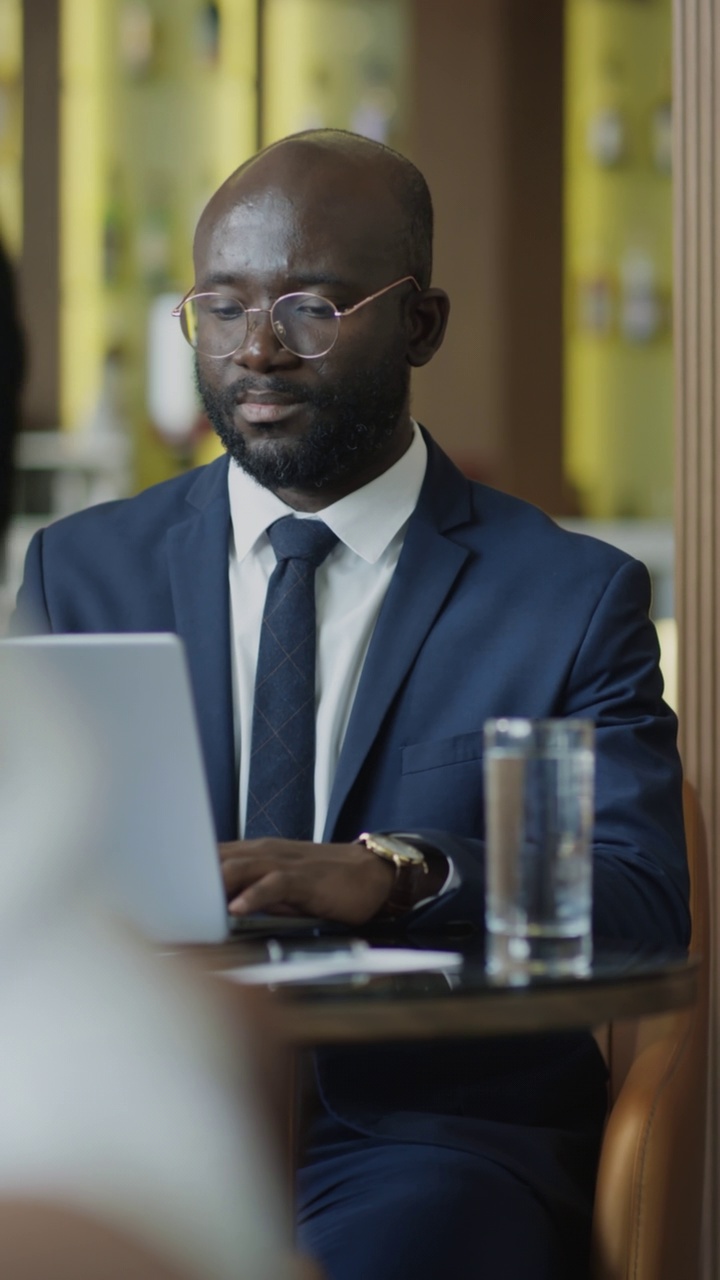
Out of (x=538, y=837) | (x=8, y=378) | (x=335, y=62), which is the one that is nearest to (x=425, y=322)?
(x=538, y=837)

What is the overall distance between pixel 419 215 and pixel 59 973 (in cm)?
130

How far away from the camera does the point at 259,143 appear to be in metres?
6.09

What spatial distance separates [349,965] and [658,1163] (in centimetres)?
39

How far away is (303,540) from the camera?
1658mm

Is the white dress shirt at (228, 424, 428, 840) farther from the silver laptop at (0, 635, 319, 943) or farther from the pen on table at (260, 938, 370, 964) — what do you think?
the silver laptop at (0, 635, 319, 943)

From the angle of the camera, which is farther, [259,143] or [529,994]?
[259,143]

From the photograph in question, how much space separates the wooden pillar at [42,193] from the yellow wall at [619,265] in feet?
6.01

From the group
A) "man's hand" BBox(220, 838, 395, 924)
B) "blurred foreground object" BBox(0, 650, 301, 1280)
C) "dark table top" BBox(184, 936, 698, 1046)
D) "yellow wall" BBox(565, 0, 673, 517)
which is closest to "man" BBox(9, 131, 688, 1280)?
"man's hand" BBox(220, 838, 395, 924)

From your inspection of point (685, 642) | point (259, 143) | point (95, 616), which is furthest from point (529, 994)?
point (259, 143)

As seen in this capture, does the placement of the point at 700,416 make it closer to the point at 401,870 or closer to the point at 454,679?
the point at 454,679

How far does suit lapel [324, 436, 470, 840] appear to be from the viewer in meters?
1.55

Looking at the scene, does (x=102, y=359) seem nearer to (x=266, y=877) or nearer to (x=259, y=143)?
(x=259, y=143)

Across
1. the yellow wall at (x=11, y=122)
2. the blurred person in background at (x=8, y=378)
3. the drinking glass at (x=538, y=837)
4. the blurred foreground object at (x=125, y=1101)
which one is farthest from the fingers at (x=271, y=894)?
the yellow wall at (x=11, y=122)

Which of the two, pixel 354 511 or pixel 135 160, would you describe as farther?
pixel 135 160
